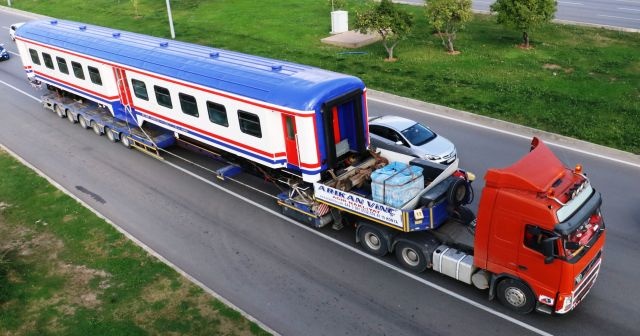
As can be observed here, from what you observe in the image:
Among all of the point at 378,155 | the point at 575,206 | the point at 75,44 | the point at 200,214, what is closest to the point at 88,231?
the point at 200,214

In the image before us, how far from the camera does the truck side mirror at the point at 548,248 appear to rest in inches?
400

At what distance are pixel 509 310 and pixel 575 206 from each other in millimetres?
2979

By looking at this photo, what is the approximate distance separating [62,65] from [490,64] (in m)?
21.7

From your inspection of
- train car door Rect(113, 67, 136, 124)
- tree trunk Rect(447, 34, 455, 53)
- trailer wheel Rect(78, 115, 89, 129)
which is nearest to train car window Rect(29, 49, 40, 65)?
trailer wheel Rect(78, 115, 89, 129)

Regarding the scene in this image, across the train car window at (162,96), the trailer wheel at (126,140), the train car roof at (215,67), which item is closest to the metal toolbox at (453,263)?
the train car roof at (215,67)

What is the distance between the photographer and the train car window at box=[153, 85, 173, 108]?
19.2 m

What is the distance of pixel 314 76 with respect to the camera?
15.9 metres

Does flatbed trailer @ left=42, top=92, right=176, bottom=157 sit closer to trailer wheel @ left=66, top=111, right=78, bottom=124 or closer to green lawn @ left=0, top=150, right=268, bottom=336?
trailer wheel @ left=66, top=111, right=78, bottom=124

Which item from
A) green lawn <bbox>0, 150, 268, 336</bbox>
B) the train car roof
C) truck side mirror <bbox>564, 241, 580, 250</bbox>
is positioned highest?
the train car roof

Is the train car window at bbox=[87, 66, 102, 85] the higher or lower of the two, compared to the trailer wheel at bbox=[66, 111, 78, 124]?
higher

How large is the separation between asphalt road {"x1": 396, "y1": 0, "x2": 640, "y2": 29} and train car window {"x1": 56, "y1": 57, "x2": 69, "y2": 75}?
28.9m

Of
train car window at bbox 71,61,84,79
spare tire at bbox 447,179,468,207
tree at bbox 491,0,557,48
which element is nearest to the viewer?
spare tire at bbox 447,179,468,207

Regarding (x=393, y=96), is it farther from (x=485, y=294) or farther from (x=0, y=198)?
(x=0, y=198)

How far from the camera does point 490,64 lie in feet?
93.2
